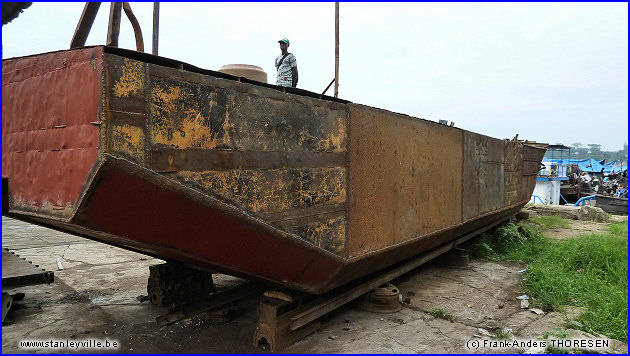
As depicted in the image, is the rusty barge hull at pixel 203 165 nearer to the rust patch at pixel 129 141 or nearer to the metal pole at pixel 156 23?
the rust patch at pixel 129 141

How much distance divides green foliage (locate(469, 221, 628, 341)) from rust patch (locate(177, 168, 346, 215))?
2527 millimetres

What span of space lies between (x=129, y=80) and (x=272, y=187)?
110cm

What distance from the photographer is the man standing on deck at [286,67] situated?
5280 millimetres

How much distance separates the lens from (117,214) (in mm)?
2184

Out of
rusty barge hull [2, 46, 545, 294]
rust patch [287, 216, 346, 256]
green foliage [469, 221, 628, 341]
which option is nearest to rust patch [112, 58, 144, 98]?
rusty barge hull [2, 46, 545, 294]

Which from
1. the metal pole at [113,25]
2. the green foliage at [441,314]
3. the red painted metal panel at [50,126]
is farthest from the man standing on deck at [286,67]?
the red painted metal panel at [50,126]

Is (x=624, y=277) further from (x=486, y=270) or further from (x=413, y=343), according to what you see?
(x=413, y=343)

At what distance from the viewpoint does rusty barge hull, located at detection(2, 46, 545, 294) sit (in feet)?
6.76

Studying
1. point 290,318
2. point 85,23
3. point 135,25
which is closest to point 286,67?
point 135,25

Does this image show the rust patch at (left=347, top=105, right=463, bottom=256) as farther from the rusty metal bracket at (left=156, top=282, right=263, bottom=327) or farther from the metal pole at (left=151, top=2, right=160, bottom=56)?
the metal pole at (left=151, top=2, right=160, bottom=56)

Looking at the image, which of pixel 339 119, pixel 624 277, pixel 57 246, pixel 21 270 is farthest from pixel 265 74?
pixel 57 246

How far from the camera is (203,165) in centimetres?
240

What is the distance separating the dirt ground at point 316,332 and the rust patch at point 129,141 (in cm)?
192

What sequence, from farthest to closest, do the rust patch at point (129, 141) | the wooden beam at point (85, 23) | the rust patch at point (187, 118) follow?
the wooden beam at point (85, 23) < the rust patch at point (187, 118) < the rust patch at point (129, 141)
